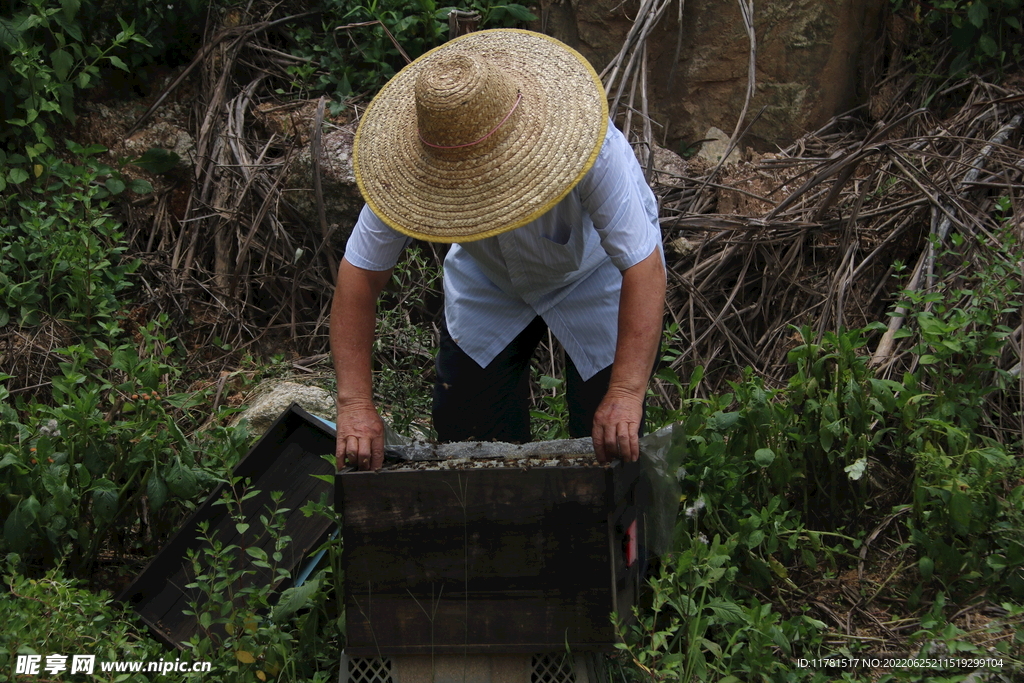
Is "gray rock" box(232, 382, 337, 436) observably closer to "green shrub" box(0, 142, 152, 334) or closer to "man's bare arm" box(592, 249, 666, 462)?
"green shrub" box(0, 142, 152, 334)

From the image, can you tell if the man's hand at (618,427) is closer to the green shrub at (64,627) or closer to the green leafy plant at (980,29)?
the green shrub at (64,627)

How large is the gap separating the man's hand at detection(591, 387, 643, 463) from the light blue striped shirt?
0.36m

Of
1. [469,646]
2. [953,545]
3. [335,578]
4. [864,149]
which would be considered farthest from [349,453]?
[864,149]

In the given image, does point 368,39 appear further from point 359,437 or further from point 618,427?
point 618,427

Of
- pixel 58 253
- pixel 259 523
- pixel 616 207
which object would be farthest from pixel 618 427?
pixel 58 253

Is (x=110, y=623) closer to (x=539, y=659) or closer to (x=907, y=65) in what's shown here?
(x=539, y=659)

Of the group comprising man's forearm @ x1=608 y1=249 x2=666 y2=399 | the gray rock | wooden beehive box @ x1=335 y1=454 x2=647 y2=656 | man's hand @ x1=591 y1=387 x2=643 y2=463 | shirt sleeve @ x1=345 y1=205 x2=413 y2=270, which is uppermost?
shirt sleeve @ x1=345 y1=205 x2=413 y2=270

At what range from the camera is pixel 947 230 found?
370 cm

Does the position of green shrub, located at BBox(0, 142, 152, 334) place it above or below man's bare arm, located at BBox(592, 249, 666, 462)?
below

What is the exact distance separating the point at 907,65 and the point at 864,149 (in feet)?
4.18

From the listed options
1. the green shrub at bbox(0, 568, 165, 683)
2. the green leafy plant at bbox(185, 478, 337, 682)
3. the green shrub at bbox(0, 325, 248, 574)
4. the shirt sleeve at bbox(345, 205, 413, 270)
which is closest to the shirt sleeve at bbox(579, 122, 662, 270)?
the shirt sleeve at bbox(345, 205, 413, 270)

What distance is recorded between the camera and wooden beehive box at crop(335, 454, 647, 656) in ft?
6.85

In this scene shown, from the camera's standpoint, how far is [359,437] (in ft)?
7.70

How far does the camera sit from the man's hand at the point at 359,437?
2.34 m
